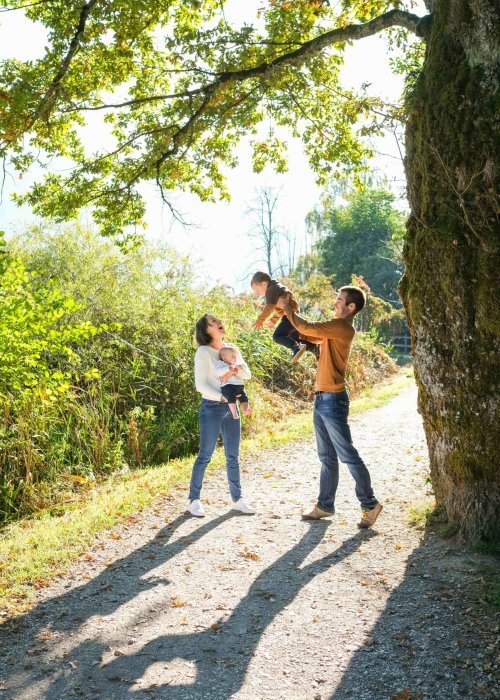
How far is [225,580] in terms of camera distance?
5.69 metres

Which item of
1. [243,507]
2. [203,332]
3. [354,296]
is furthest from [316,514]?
[354,296]

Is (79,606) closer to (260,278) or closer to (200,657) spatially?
(200,657)

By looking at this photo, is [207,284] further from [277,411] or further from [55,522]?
[55,522]

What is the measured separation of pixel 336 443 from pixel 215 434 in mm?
1332

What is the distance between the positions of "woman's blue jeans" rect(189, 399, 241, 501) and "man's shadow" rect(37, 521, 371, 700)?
189cm

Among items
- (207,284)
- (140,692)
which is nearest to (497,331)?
(140,692)

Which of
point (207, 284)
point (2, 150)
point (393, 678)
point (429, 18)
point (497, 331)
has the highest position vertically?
point (429, 18)

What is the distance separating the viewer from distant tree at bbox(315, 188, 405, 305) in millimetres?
41125

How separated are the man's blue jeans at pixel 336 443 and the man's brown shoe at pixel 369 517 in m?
0.04

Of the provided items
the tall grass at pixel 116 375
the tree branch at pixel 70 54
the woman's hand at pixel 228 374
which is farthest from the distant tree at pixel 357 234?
the woman's hand at pixel 228 374

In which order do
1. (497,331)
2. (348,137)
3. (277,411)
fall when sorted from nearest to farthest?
(497,331), (348,137), (277,411)

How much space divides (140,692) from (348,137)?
9101 mm

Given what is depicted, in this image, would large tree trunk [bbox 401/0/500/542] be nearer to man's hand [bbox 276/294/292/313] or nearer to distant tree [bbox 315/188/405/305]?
man's hand [bbox 276/294/292/313]

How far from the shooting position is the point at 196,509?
24.3 feet
